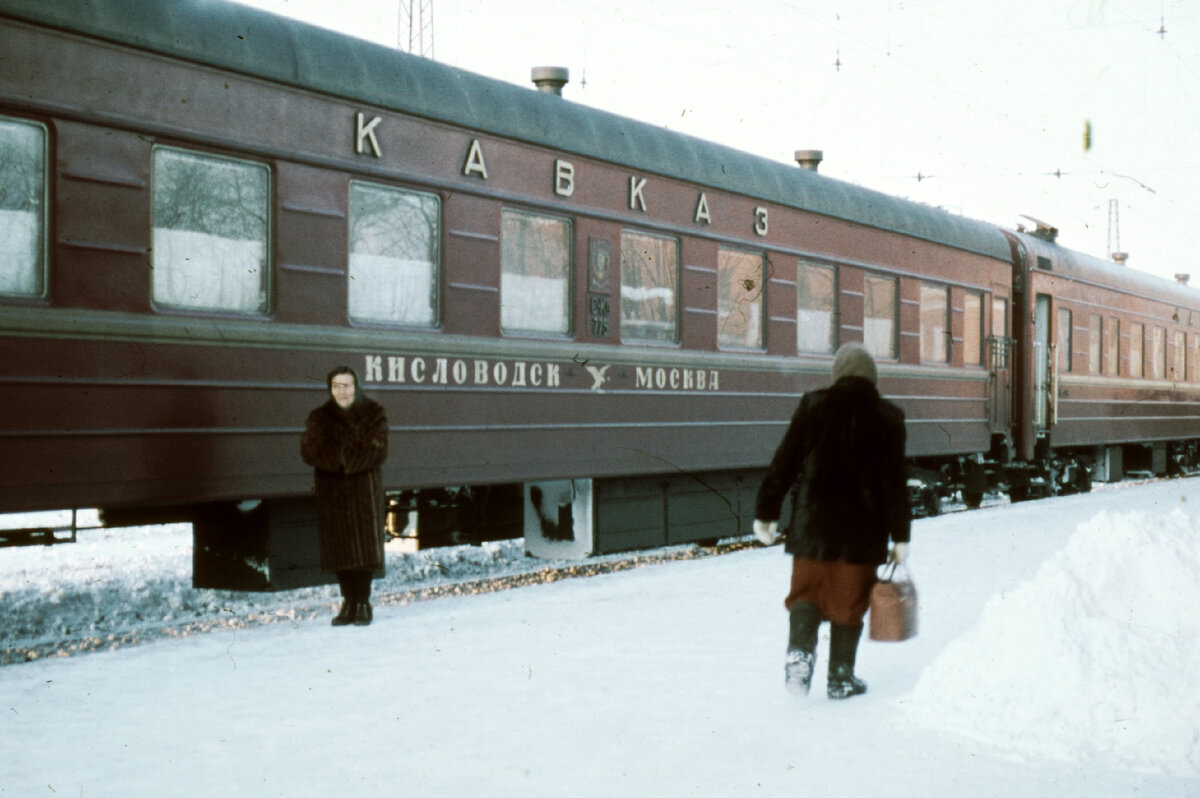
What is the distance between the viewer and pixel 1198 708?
13.9 ft

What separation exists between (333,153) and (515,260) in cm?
153

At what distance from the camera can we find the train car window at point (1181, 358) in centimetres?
1941

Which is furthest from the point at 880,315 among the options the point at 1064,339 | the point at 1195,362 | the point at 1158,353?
the point at 1195,362

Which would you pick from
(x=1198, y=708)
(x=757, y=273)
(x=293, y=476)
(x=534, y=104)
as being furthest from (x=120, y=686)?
(x=757, y=273)

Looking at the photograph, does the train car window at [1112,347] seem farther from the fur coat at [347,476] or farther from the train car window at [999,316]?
the fur coat at [347,476]

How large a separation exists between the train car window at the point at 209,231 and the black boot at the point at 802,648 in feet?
10.6

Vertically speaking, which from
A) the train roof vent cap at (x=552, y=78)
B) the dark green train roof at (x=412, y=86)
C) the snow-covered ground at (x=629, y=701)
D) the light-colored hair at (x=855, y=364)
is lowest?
the snow-covered ground at (x=629, y=701)

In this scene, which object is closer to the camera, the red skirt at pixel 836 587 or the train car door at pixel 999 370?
the red skirt at pixel 836 587

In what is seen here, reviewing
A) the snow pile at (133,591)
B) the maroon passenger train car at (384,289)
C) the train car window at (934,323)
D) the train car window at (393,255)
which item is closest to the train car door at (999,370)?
the train car window at (934,323)

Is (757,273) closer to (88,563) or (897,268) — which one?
(897,268)

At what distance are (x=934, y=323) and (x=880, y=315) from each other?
1.17 m

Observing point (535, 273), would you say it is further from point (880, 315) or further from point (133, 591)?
point (880, 315)

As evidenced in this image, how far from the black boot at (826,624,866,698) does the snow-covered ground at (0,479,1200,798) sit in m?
0.08

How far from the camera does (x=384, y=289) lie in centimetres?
723
